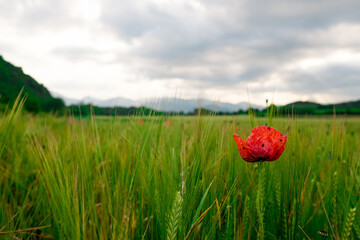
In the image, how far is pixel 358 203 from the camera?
1.04 meters

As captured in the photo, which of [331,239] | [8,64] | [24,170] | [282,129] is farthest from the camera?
[24,170]

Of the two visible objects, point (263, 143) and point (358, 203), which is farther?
point (358, 203)

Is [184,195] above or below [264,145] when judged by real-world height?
below

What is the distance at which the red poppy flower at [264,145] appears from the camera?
78 centimetres

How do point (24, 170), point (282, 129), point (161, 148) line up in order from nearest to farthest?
1. point (161, 148)
2. point (282, 129)
3. point (24, 170)

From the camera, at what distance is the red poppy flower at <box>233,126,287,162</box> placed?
2.57ft

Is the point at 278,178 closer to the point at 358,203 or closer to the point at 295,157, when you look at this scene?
the point at 295,157

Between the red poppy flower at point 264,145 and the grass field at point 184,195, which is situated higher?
the red poppy flower at point 264,145

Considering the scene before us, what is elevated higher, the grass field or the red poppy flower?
the red poppy flower

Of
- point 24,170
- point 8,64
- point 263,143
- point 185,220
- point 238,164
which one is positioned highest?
point 8,64

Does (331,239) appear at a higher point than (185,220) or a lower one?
lower

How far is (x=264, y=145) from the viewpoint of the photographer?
30.2 inches

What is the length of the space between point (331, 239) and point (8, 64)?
6.15ft

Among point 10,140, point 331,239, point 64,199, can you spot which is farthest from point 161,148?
point 10,140
